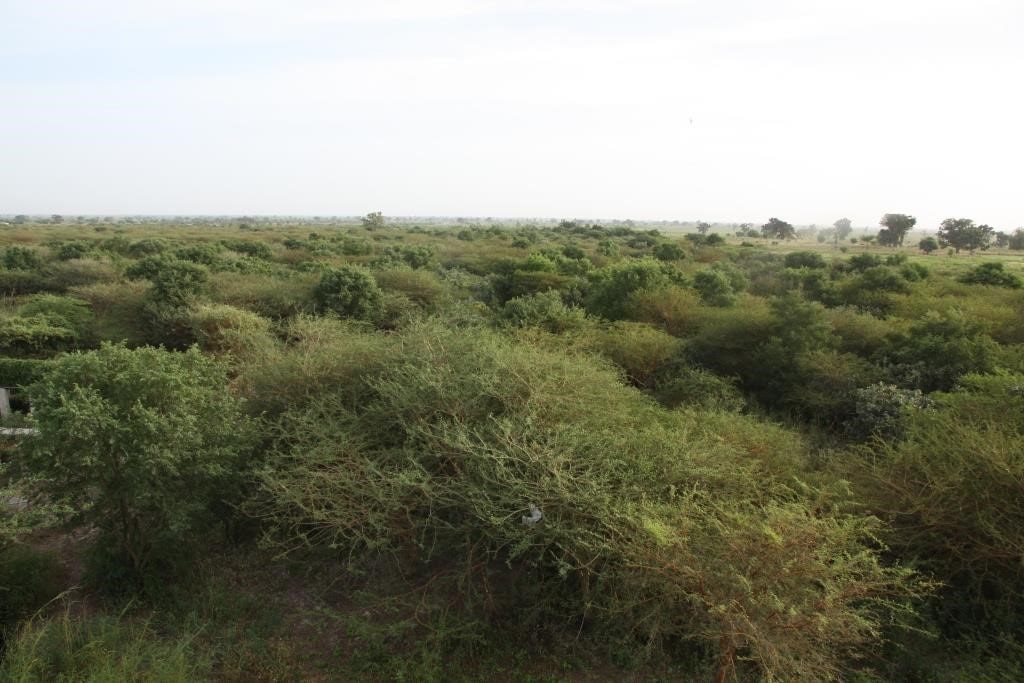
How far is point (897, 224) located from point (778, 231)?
2097 cm

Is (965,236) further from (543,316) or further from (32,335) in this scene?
(32,335)

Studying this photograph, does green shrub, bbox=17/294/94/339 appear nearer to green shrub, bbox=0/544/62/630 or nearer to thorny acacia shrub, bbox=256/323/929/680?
green shrub, bbox=0/544/62/630

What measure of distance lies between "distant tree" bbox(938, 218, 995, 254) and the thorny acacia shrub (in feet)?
155

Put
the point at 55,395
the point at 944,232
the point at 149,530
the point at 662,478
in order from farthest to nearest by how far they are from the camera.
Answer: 1. the point at 944,232
2. the point at 149,530
3. the point at 55,395
4. the point at 662,478

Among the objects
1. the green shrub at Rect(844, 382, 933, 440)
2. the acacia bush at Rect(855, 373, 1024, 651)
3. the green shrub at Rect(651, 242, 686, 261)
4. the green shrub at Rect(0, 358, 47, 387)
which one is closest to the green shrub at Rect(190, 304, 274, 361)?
the green shrub at Rect(0, 358, 47, 387)

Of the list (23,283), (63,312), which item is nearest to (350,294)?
(63,312)

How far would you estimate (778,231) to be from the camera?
239 ft

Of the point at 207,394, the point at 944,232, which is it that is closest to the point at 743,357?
the point at 207,394

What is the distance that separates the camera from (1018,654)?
236 inches

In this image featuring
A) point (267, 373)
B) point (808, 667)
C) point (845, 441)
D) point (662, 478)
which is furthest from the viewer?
point (845, 441)

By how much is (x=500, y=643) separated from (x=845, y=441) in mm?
7673

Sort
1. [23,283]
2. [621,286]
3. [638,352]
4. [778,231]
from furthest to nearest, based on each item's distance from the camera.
Result: [778,231] < [23,283] < [621,286] < [638,352]

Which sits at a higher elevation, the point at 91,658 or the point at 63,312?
the point at 63,312

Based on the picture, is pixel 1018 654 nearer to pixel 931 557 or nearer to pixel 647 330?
pixel 931 557
